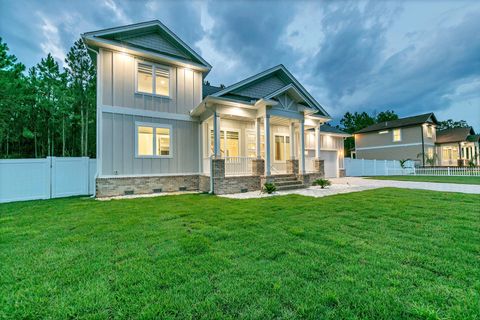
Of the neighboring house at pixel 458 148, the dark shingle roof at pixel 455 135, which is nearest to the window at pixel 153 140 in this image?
the neighboring house at pixel 458 148

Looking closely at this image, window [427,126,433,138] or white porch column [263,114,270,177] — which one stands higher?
window [427,126,433,138]

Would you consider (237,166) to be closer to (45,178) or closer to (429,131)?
(45,178)

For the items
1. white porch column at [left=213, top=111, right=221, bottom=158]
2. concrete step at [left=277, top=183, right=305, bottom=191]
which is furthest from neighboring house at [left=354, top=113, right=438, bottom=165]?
white porch column at [left=213, top=111, right=221, bottom=158]

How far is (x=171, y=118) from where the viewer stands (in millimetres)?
9680

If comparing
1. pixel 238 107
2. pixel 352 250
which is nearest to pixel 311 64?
pixel 238 107

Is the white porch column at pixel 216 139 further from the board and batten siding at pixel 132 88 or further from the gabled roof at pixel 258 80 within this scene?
the board and batten siding at pixel 132 88

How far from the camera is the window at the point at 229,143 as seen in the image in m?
10.8

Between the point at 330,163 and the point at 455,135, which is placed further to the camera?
the point at 455,135

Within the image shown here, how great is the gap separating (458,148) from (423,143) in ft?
20.9

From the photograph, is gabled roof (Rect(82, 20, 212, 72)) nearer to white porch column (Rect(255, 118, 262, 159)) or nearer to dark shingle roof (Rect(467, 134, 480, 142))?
white porch column (Rect(255, 118, 262, 159))

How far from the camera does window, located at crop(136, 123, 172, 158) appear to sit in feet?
29.5

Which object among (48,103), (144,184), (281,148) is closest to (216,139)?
(144,184)

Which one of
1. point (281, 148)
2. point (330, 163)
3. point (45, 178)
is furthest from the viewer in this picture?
point (330, 163)

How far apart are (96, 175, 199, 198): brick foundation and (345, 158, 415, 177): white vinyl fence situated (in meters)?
15.1
